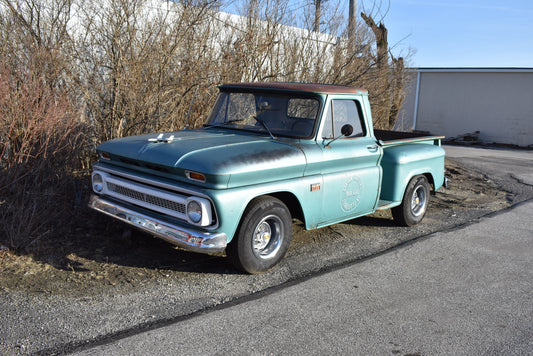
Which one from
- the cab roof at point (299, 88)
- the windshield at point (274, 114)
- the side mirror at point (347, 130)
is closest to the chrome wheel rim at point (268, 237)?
the windshield at point (274, 114)

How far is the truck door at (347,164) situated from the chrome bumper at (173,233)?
145 centimetres

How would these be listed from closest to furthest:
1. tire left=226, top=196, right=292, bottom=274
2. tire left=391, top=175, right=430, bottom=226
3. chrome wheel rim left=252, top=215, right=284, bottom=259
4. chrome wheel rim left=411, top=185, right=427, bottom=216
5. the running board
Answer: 1. tire left=226, top=196, right=292, bottom=274
2. chrome wheel rim left=252, top=215, right=284, bottom=259
3. the running board
4. tire left=391, top=175, right=430, bottom=226
5. chrome wheel rim left=411, top=185, right=427, bottom=216

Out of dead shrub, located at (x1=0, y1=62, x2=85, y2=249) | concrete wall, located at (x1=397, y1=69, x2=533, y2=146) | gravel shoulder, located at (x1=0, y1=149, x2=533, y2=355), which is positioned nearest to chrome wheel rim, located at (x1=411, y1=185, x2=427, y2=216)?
gravel shoulder, located at (x1=0, y1=149, x2=533, y2=355)

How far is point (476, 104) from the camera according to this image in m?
22.6

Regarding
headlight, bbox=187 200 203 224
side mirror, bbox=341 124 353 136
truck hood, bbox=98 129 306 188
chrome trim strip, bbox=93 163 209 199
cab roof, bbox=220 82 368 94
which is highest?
cab roof, bbox=220 82 368 94

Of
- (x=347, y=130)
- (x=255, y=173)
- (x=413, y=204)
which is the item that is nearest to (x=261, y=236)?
(x=255, y=173)

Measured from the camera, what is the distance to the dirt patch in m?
4.13

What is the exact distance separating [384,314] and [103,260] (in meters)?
2.75

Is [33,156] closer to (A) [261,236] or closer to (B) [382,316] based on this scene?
(A) [261,236]

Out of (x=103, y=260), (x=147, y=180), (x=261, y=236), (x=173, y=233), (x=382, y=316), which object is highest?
(x=147, y=180)

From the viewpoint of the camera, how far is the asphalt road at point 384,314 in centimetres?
333

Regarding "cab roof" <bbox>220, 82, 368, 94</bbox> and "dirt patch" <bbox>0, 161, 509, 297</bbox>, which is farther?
"cab roof" <bbox>220, 82, 368, 94</bbox>

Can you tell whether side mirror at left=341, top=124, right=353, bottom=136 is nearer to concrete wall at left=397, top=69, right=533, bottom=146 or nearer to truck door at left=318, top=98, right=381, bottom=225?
truck door at left=318, top=98, right=381, bottom=225

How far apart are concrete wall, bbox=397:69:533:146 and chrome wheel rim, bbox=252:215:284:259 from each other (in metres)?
17.3
